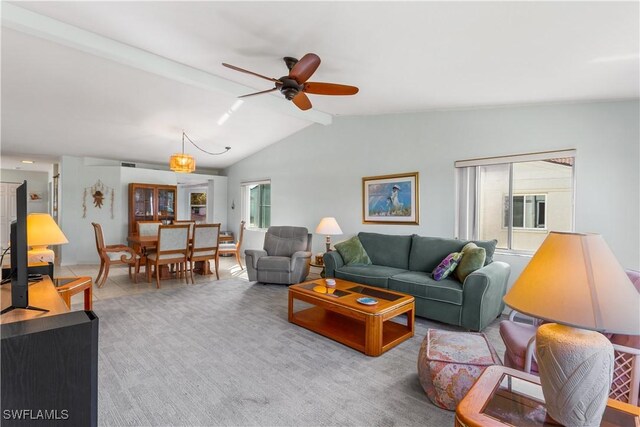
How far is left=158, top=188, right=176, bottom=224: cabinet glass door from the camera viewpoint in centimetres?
735

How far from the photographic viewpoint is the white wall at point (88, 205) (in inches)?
253

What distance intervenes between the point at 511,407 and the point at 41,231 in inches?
126

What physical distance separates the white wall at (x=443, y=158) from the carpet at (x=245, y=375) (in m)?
1.56

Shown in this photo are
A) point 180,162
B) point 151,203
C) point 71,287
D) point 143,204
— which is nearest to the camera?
point 71,287

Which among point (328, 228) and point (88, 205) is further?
point (88, 205)

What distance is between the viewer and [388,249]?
14.2 ft

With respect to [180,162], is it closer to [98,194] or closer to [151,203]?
[151,203]

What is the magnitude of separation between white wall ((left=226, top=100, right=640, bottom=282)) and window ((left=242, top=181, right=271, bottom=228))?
302mm

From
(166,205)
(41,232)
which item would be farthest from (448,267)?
(166,205)

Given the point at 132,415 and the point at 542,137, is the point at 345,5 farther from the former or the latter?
the point at 132,415

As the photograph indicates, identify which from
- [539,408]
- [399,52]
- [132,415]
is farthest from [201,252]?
[539,408]

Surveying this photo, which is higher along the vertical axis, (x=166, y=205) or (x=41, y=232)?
(x=166, y=205)

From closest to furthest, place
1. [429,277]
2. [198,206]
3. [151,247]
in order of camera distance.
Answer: [429,277] → [151,247] → [198,206]

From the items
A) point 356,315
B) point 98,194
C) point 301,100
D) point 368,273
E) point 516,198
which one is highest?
point 301,100
